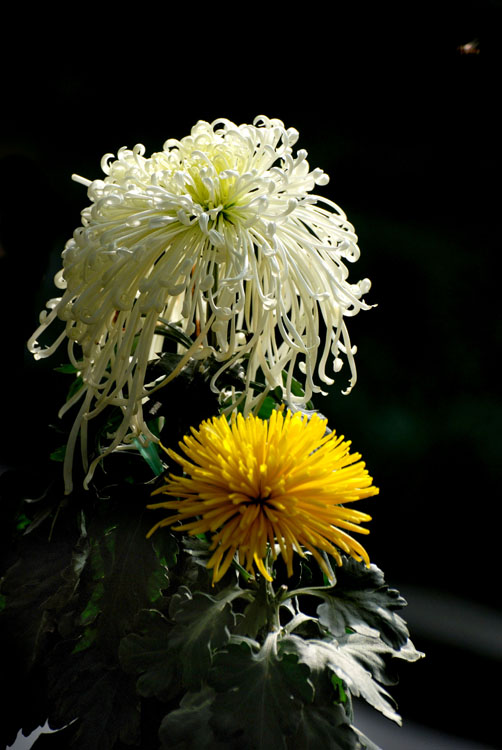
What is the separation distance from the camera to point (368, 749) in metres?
0.54

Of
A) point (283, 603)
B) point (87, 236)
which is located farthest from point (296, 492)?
point (87, 236)

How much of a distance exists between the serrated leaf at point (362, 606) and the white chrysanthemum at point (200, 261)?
0.17 m

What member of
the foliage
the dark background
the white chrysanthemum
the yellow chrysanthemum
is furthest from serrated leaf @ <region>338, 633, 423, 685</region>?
the dark background

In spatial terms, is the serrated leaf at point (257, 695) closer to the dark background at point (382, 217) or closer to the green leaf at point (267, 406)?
the green leaf at point (267, 406)

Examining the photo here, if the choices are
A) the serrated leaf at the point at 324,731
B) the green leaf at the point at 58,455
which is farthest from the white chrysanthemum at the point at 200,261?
the serrated leaf at the point at 324,731

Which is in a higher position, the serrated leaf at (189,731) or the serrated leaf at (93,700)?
the serrated leaf at (189,731)

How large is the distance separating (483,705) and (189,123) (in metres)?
1.24

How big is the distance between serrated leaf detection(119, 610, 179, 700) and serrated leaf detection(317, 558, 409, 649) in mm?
129

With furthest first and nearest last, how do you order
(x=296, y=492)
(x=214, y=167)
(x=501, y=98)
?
(x=501, y=98) < (x=214, y=167) < (x=296, y=492)

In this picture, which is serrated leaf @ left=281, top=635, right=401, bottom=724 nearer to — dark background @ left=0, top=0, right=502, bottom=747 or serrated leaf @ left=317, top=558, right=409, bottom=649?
serrated leaf @ left=317, top=558, right=409, bottom=649

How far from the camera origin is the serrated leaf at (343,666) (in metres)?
0.50

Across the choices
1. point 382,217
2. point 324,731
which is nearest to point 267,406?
point 324,731

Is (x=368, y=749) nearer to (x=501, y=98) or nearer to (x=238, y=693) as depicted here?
(x=238, y=693)

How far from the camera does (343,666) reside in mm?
518
